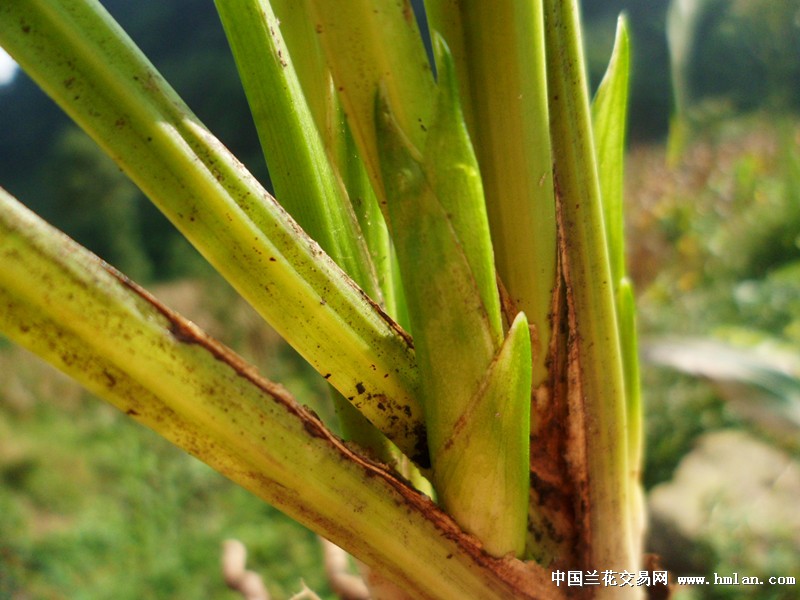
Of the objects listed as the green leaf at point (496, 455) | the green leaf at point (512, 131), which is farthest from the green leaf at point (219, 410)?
the green leaf at point (512, 131)

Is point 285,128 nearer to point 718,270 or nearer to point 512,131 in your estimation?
point 512,131

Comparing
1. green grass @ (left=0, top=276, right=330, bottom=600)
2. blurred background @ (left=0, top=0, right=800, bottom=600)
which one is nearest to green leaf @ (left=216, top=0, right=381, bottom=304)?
blurred background @ (left=0, top=0, right=800, bottom=600)

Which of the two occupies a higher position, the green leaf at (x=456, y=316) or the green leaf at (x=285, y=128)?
the green leaf at (x=285, y=128)

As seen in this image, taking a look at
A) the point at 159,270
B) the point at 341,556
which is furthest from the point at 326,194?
the point at 159,270

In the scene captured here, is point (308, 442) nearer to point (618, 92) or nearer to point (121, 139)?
point (121, 139)

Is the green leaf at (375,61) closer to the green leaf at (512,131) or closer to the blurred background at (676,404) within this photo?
the green leaf at (512,131)
